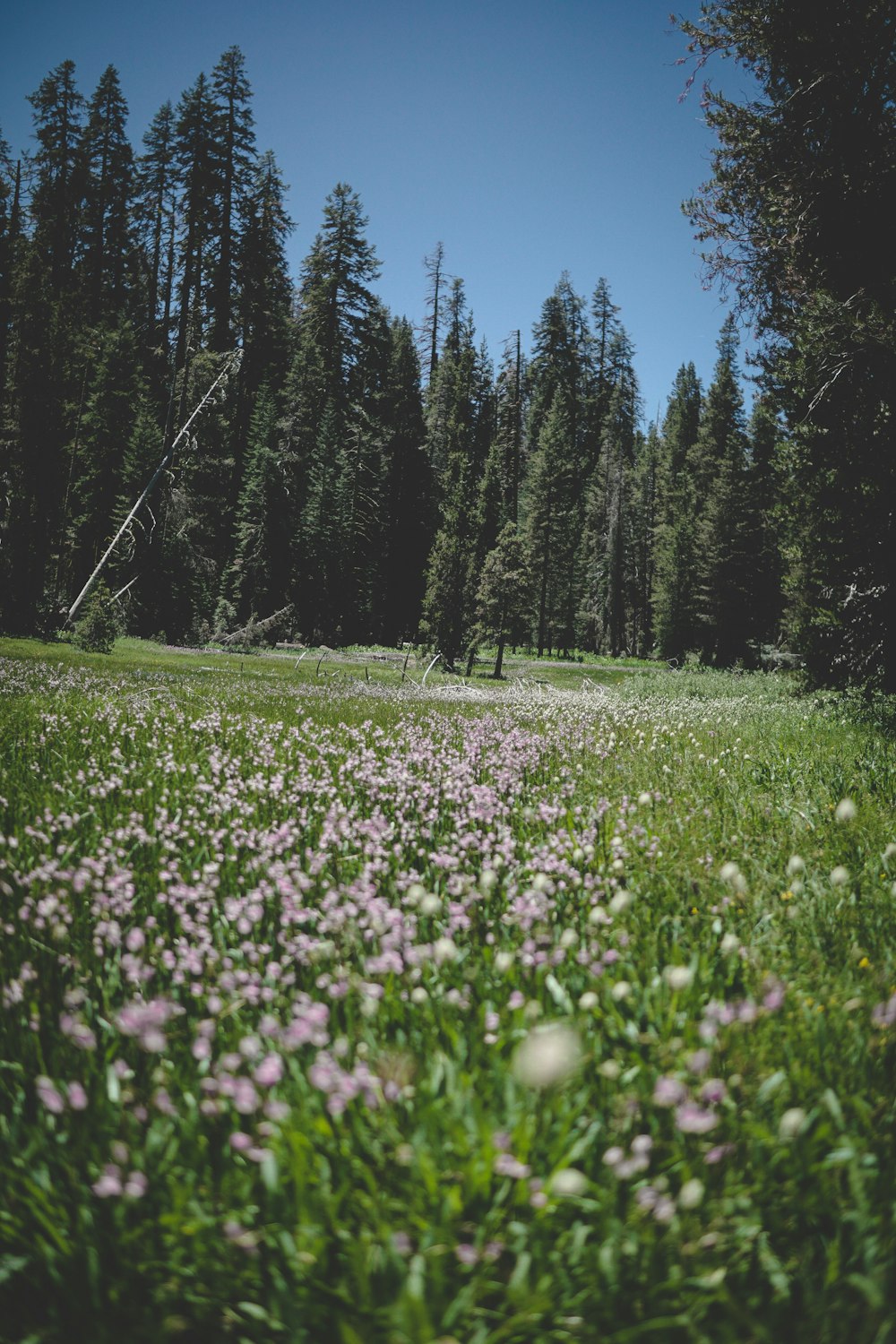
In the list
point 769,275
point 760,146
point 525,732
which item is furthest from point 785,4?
point 525,732

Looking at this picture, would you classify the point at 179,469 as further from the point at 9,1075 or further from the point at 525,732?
the point at 9,1075

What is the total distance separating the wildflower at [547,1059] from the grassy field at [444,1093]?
0.01 m

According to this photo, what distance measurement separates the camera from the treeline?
29.3m

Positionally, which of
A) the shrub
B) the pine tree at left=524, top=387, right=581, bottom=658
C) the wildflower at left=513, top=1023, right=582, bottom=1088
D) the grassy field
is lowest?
the grassy field

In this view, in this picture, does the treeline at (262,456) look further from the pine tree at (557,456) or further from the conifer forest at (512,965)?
the conifer forest at (512,965)

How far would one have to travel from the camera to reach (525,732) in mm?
8484

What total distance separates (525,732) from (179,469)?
Answer: 27.1 m

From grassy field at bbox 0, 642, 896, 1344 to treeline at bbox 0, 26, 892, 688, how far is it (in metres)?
17.0

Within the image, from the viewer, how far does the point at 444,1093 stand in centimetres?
167

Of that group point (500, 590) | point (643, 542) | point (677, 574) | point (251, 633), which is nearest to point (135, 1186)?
point (251, 633)

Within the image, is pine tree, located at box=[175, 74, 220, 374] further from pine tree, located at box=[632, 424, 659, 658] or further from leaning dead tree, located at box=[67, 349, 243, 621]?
pine tree, located at box=[632, 424, 659, 658]

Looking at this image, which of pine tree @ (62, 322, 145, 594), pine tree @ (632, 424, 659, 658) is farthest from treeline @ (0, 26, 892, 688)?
pine tree @ (632, 424, 659, 658)

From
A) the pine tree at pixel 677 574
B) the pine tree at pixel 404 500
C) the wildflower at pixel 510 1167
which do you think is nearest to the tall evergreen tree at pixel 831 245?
the wildflower at pixel 510 1167

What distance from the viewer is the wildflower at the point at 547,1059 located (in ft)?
4.62
